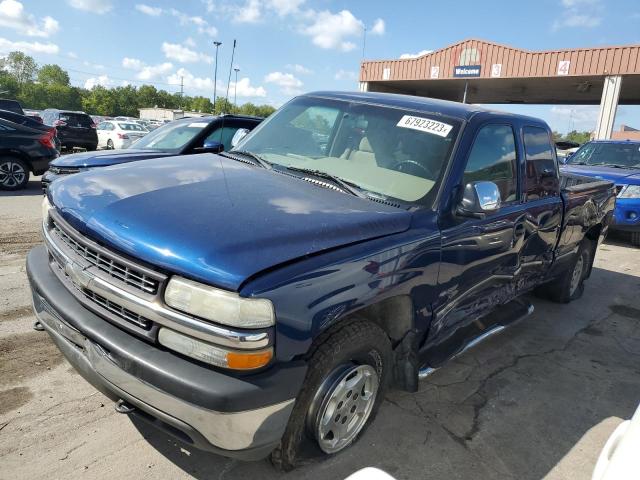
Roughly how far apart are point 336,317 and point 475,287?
1.50 metres

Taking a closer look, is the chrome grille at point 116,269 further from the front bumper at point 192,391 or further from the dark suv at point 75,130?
the dark suv at point 75,130

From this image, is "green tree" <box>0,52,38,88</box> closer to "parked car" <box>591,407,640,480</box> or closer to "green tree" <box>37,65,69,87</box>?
"green tree" <box>37,65,69,87</box>

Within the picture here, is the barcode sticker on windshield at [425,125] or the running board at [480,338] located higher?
the barcode sticker on windshield at [425,125]

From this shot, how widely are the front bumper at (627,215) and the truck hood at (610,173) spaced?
1.08 feet

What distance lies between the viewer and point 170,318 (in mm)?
1987

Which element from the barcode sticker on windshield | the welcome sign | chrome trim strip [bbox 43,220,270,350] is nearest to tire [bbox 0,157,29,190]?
chrome trim strip [bbox 43,220,270,350]

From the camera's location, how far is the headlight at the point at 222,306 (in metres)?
1.90

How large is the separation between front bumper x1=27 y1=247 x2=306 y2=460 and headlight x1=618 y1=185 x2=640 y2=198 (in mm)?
8540

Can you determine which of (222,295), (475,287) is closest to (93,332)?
(222,295)

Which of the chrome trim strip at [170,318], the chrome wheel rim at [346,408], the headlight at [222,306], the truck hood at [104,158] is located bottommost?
the chrome wheel rim at [346,408]

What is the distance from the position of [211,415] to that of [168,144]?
6010 millimetres

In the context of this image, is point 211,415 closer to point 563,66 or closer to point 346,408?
point 346,408

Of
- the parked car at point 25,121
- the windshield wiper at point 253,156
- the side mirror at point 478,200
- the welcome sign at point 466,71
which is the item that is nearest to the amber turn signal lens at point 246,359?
the side mirror at point 478,200

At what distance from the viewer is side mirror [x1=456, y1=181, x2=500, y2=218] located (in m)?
2.83
